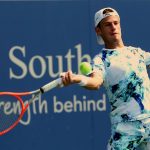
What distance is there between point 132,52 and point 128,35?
1836 millimetres

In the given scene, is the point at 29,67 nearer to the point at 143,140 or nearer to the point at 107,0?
the point at 107,0

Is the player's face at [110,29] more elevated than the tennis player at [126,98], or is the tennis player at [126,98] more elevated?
the player's face at [110,29]

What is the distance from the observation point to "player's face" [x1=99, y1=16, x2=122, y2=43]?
4141 mm

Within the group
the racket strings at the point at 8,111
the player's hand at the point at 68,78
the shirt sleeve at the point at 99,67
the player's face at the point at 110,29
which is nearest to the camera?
the player's hand at the point at 68,78

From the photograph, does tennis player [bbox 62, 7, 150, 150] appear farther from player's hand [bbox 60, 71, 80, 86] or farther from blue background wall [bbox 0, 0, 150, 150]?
blue background wall [bbox 0, 0, 150, 150]

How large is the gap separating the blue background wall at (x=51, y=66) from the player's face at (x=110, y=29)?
5.47 feet

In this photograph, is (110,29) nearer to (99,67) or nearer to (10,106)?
(99,67)

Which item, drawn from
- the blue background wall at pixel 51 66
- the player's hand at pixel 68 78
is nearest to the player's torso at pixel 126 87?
the player's hand at pixel 68 78

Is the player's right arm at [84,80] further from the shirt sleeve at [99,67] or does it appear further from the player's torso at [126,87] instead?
the player's torso at [126,87]

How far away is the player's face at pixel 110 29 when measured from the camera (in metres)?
4.14

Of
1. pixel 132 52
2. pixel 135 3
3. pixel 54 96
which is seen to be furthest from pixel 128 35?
pixel 132 52

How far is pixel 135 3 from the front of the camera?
19.7ft

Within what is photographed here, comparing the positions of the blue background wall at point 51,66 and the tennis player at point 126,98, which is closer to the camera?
the tennis player at point 126,98

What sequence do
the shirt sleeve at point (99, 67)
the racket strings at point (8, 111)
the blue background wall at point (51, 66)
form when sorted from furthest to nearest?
the blue background wall at point (51, 66), the racket strings at point (8, 111), the shirt sleeve at point (99, 67)
